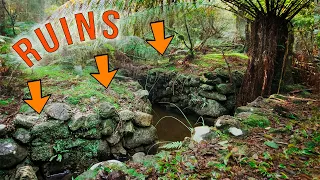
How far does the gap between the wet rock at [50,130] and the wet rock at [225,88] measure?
2.55 m

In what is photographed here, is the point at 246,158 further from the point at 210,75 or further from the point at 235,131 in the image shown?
the point at 210,75

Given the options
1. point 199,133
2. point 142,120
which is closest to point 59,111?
point 142,120

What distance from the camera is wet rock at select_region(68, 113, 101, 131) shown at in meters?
2.90

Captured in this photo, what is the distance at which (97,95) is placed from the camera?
140 inches

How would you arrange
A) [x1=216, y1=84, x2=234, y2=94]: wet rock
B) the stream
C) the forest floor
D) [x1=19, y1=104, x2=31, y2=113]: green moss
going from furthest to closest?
[x1=216, y1=84, x2=234, y2=94]: wet rock, the stream, [x1=19, y1=104, x2=31, y2=113]: green moss, the forest floor

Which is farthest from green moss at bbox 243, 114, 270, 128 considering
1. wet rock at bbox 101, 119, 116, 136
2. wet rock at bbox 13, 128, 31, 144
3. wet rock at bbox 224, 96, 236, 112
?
wet rock at bbox 224, 96, 236, 112

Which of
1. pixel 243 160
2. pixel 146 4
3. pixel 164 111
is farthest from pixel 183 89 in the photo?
pixel 243 160

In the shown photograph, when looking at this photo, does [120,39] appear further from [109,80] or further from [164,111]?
[164,111]

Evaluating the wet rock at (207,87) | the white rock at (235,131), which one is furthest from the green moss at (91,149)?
the wet rock at (207,87)

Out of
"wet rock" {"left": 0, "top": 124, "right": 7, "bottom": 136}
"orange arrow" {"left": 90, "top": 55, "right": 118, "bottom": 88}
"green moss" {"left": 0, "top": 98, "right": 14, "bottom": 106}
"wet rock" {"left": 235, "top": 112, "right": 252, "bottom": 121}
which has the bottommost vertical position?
"wet rock" {"left": 0, "top": 124, "right": 7, "bottom": 136}

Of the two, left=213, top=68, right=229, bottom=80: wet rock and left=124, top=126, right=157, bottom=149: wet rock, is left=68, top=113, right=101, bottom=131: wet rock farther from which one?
left=213, top=68, right=229, bottom=80: wet rock

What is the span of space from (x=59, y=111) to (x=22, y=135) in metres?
0.45

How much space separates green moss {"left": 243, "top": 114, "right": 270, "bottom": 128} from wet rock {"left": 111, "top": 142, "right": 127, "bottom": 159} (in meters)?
1.58

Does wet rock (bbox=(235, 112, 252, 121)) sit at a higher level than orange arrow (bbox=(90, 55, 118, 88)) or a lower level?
lower
